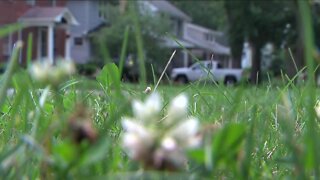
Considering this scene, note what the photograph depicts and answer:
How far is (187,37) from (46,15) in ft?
61.7

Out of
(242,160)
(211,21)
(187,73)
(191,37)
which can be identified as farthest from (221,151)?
(211,21)

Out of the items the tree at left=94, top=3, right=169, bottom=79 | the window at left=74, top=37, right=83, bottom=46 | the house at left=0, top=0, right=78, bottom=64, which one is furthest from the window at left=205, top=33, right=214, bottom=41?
the house at left=0, top=0, right=78, bottom=64

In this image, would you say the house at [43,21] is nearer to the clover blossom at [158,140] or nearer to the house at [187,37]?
the house at [187,37]

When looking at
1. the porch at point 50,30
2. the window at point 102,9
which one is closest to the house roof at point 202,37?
the window at point 102,9

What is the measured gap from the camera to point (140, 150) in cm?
49

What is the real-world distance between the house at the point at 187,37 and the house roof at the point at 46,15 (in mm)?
7186

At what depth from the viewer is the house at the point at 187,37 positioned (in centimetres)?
3969

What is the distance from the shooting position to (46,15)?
95.8ft

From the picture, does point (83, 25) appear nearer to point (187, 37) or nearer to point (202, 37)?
point (187, 37)

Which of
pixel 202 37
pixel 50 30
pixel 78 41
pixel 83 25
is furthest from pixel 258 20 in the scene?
pixel 202 37

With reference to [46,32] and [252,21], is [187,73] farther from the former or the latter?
[46,32]

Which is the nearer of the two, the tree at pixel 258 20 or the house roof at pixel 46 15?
the house roof at pixel 46 15

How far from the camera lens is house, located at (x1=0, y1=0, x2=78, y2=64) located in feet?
92.8

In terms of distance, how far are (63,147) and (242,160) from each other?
19 centimetres
